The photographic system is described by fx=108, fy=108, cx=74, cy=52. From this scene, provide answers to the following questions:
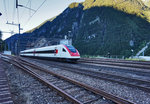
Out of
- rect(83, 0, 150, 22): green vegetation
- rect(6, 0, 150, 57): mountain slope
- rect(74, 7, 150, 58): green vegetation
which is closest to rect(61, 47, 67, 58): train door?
A: rect(6, 0, 150, 57): mountain slope

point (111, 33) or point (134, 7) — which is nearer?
point (111, 33)

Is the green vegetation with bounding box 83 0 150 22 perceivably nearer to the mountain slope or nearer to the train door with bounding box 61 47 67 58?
the mountain slope

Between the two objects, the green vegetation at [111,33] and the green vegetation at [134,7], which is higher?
the green vegetation at [134,7]

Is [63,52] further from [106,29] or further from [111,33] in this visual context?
[106,29]

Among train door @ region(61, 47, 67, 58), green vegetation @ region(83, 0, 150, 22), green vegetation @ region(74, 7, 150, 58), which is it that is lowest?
train door @ region(61, 47, 67, 58)

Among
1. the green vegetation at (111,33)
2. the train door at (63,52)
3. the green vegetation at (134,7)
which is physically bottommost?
the train door at (63,52)

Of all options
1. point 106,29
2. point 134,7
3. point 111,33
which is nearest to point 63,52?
point 111,33

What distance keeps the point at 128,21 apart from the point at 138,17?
14716 mm

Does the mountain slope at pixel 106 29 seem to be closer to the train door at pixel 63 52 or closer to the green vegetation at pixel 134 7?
the green vegetation at pixel 134 7

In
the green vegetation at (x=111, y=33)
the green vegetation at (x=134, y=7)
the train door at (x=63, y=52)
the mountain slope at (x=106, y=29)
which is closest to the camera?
the train door at (x=63, y=52)

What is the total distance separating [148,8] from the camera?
485 feet

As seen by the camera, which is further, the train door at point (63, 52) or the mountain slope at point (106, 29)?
the mountain slope at point (106, 29)

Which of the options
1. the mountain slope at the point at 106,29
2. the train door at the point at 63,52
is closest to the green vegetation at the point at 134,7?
the mountain slope at the point at 106,29

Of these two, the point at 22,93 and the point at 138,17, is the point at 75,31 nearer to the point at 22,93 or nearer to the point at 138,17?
the point at 138,17
